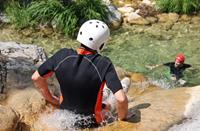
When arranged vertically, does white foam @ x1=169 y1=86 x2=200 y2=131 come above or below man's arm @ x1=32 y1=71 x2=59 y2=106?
below

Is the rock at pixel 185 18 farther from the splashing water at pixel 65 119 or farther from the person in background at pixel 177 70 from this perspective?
the splashing water at pixel 65 119

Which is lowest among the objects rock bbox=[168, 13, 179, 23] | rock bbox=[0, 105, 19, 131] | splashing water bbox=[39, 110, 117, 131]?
rock bbox=[168, 13, 179, 23]

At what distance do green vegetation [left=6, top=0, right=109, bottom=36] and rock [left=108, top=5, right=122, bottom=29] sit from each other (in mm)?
240

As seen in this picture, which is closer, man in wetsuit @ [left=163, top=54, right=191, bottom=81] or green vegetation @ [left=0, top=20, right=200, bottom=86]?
man in wetsuit @ [left=163, top=54, right=191, bottom=81]

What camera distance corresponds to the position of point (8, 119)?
463 centimetres

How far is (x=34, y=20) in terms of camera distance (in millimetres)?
10852

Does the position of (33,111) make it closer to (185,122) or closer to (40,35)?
(185,122)

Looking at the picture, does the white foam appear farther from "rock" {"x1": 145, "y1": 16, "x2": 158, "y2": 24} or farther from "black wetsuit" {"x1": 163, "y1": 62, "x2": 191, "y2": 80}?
"rock" {"x1": 145, "y1": 16, "x2": 158, "y2": 24}

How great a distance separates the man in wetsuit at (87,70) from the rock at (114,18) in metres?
6.64

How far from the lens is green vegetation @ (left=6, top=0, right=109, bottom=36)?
1068cm

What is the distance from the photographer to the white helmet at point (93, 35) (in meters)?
4.31

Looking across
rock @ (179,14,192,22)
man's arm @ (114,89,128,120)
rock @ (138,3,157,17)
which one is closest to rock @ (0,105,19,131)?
man's arm @ (114,89,128,120)

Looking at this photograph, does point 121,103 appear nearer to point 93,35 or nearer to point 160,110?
point 93,35

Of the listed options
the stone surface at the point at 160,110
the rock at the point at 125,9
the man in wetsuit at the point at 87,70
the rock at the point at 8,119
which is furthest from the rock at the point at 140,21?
the rock at the point at 8,119
